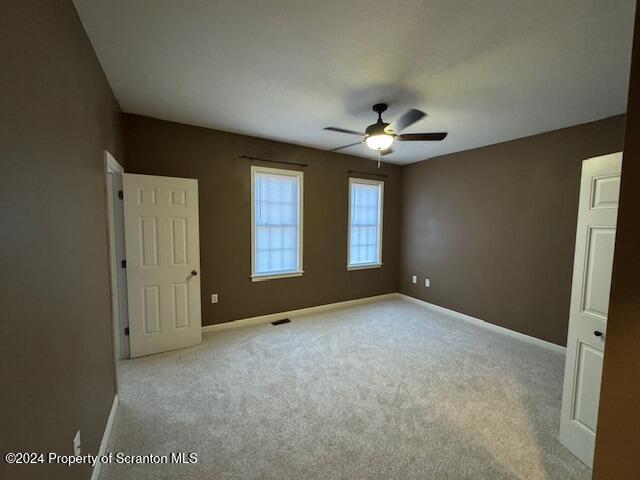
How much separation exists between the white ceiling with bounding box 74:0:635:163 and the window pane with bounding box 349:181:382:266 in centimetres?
195

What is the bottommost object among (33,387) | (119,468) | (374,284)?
(119,468)

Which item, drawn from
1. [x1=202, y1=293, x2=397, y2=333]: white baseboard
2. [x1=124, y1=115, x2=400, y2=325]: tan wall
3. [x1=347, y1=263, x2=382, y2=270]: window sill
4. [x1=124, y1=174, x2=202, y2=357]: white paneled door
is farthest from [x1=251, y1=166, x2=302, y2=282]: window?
[x1=347, y1=263, x2=382, y2=270]: window sill

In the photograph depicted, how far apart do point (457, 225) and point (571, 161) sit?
1572 millimetres

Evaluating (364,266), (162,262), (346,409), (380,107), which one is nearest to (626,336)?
(346,409)

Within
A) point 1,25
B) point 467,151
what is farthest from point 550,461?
point 467,151

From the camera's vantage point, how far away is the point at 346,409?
220 centimetres

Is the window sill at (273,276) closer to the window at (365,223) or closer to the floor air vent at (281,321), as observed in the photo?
the floor air vent at (281,321)

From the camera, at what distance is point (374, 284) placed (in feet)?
17.0

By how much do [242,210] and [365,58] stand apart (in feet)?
8.20

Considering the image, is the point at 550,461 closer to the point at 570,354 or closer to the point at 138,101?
the point at 570,354

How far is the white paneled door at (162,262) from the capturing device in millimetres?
2941

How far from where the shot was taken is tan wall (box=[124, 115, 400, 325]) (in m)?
3.30

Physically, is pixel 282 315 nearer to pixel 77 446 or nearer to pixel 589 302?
pixel 77 446

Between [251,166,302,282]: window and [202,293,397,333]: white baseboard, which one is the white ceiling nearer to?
[251,166,302,282]: window
